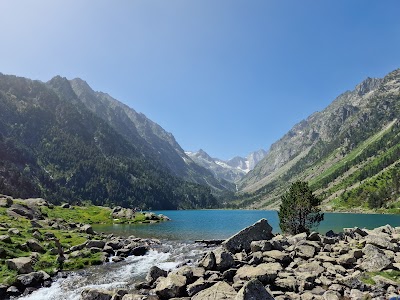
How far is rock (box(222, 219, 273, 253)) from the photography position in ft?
151

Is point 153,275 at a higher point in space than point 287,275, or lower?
lower

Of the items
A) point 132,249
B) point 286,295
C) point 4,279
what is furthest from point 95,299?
point 132,249

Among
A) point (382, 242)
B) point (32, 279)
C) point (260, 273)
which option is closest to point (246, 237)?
point (260, 273)

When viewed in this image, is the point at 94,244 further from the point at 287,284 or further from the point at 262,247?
the point at 287,284

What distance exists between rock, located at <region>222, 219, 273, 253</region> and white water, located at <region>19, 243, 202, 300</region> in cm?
941

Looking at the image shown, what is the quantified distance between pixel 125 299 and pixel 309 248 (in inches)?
937

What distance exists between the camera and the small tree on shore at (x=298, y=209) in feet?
203

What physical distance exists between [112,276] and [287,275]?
2408 cm

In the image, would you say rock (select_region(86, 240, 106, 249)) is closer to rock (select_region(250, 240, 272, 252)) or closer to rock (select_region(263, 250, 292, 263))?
rock (select_region(250, 240, 272, 252))

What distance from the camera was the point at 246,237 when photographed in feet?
156

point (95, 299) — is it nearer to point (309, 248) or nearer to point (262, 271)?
point (262, 271)

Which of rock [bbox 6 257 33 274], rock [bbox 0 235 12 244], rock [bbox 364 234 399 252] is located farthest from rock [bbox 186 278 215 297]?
rock [bbox 0 235 12 244]

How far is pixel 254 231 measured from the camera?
4922cm

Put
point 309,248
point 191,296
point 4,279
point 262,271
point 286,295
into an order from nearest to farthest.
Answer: point 286,295 → point 191,296 → point 262,271 → point 4,279 → point 309,248
